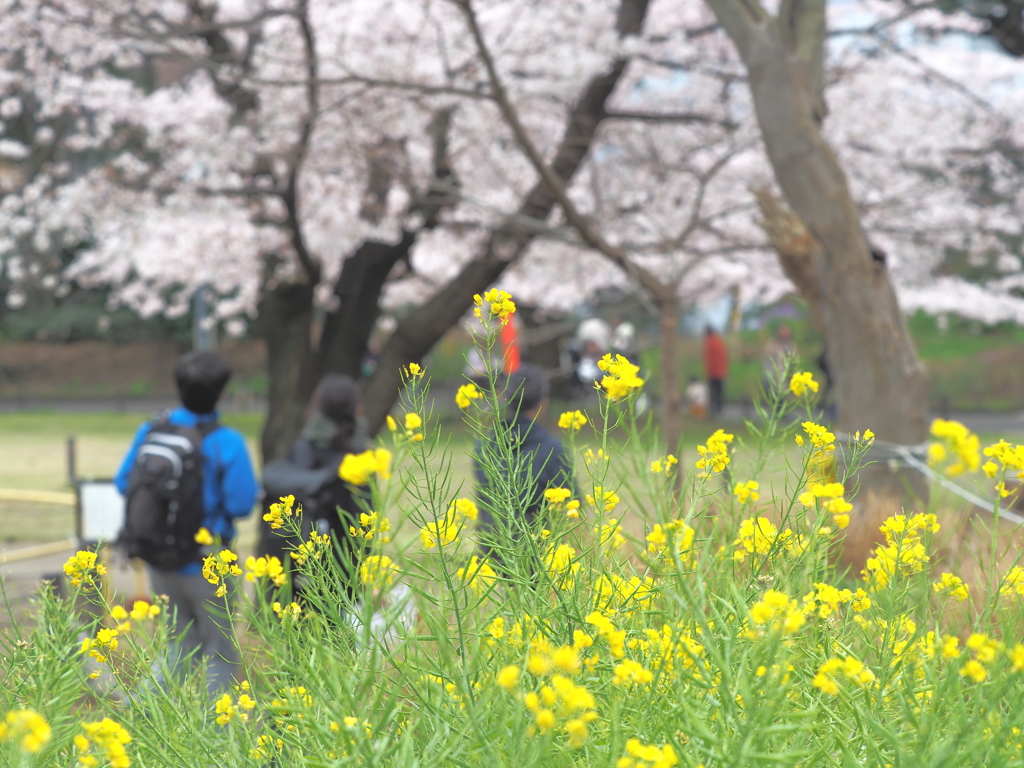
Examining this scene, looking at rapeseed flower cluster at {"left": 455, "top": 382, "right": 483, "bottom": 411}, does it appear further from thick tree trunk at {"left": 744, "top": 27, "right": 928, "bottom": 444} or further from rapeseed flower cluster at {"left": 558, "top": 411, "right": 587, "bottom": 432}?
thick tree trunk at {"left": 744, "top": 27, "right": 928, "bottom": 444}

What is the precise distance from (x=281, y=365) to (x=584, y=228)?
400 cm

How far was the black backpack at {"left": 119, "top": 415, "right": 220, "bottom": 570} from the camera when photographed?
3.92 m

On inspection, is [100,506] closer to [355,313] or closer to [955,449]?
[355,313]

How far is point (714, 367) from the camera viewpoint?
20172mm

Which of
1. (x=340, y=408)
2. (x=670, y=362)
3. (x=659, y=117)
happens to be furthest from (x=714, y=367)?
(x=340, y=408)

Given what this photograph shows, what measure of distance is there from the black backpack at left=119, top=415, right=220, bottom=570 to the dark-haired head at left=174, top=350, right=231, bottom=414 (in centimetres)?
17

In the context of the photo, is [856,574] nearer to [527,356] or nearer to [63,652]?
[63,652]

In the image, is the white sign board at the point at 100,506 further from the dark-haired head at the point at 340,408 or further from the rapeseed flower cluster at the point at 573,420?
the rapeseed flower cluster at the point at 573,420

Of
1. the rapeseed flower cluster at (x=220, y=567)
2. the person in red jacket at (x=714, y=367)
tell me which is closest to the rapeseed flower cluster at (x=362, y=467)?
the rapeseed flower cluster at (x=220, y=567)

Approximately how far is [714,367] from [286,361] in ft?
39.0

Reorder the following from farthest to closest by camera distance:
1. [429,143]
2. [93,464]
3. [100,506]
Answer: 1. [93,464]
2. [429,143]
3. [100,506]

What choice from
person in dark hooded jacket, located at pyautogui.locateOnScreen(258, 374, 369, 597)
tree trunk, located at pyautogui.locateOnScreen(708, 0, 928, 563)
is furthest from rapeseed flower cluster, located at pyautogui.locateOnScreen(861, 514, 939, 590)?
tree trunk, located at pyautogui.locateOnScreen(708, 0, 928, 563)

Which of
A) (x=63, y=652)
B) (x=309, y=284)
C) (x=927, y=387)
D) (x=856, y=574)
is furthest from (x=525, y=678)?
(x=309, y=284)

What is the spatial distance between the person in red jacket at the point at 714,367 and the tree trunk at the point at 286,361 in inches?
438
